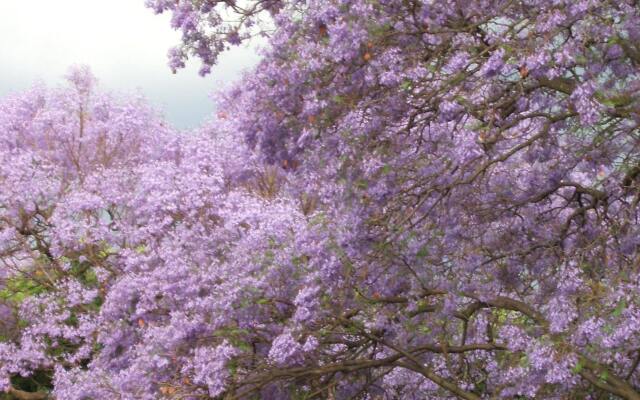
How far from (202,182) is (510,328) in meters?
7.16

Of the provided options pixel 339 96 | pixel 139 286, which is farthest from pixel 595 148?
pixel 139 286

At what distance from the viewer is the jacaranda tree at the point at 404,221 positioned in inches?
399

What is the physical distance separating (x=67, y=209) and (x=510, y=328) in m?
11.7

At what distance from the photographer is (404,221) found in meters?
10.4

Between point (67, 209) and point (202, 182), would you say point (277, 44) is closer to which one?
point (202, 182)

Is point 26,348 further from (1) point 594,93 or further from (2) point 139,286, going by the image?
(1) point 594,93

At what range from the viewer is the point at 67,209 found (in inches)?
782

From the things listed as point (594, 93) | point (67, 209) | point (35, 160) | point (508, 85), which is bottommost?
point (594, 93)

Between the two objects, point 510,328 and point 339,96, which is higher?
point 339,96

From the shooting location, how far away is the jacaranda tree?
10.1 m

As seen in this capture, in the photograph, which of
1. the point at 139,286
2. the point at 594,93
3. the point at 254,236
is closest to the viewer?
the point at 594,93

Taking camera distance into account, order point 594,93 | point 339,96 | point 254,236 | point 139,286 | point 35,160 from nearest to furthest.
Answer: point 594,93 → point 339,96 → point 254,236 → point 139,286 → point 35,160

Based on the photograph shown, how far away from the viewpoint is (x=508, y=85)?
36.5 feet

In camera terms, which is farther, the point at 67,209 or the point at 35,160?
the point at 35,160
